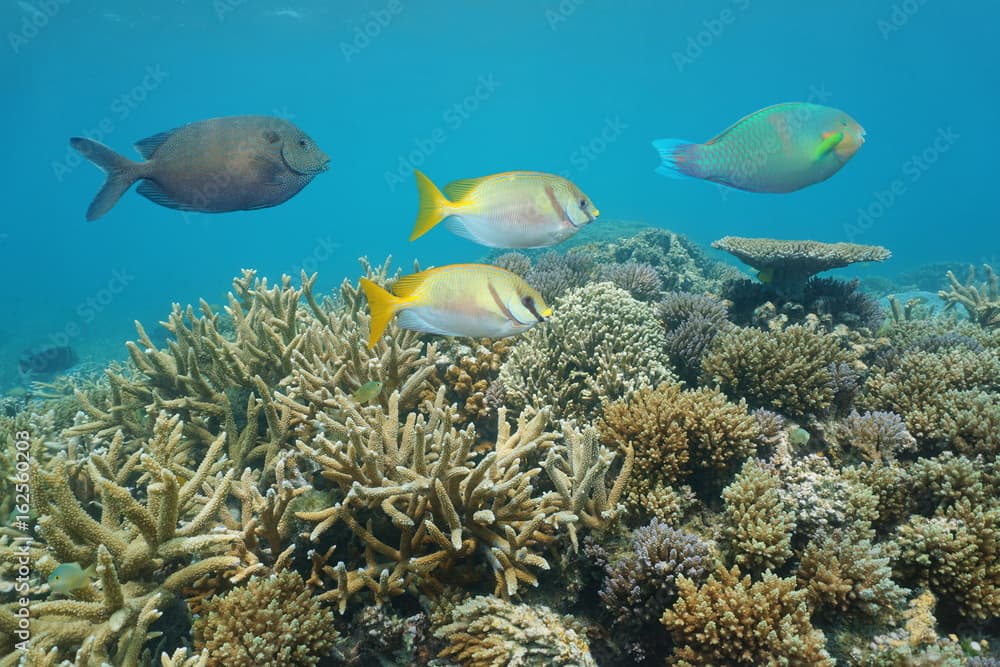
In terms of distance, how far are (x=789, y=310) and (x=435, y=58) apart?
8917cm

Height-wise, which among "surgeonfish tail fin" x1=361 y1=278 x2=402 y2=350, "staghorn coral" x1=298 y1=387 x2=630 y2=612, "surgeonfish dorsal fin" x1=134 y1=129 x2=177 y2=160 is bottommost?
"staghorn coral" x1=298 y1=387 x2=630 y2=612

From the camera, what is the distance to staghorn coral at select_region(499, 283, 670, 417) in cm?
399

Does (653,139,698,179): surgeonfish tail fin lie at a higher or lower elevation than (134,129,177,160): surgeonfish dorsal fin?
higher

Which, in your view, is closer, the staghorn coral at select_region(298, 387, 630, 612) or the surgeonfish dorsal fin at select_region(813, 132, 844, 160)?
the staghorn coral at select_region(298, 387, 630, 612)

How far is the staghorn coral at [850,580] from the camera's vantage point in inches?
95.1

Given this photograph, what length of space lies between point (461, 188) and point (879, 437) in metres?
3.44

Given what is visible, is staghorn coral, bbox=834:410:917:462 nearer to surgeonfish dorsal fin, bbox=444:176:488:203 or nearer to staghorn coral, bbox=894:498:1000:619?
staghorn coral, bbox=894:498:1000:619

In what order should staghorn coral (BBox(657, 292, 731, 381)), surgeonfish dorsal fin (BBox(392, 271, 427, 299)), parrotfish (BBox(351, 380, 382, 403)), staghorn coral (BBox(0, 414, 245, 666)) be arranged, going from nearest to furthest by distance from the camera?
staghorn coral (BBox(0, 414, 245, 666))
surgeonfish dorsal fin (BBox(392, 271, 427, 299))
parrotfish (BBox(351, 380, 382, 403))
staghorn coral (BBox(657, 292, 731, 381))

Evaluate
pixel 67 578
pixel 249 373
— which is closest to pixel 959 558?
pixel 67 578

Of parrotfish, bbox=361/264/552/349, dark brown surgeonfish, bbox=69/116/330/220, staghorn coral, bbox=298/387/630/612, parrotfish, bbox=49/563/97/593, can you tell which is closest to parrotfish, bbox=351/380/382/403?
staghorn coral, bbox=298/387/630/612

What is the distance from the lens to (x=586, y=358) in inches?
168

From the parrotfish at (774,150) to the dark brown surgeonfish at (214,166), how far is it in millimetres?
2488

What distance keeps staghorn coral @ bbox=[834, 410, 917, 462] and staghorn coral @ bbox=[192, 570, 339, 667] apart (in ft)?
12.1

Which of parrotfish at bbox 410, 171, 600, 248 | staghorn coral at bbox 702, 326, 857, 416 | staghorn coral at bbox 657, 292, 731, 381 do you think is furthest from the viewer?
staghorn coral at bbox 657, 292, 731, 381
